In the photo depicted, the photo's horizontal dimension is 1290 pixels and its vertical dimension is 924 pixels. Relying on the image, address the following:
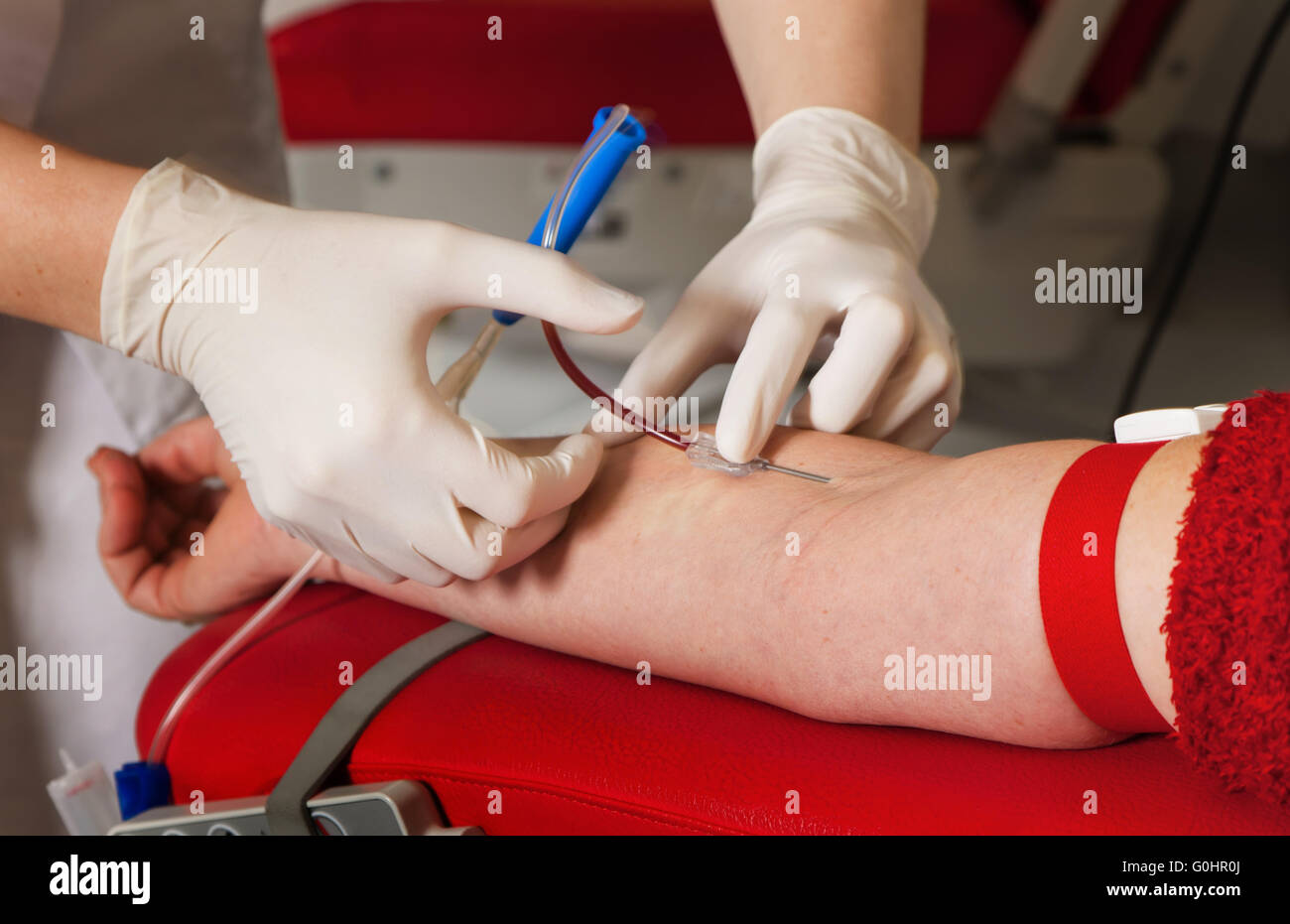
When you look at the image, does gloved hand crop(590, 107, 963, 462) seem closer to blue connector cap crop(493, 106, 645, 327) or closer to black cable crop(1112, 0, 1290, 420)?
blue connector cap crop(493, 106, 645, 327)

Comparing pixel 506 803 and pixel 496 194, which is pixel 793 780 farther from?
pixel 496 194

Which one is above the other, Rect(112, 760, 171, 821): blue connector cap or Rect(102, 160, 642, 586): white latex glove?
Rect(102, 160, 642, 586): white latex glove

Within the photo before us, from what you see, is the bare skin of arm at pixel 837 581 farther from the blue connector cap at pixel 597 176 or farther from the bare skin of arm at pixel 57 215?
the bare skin of arm at pixel 57 215

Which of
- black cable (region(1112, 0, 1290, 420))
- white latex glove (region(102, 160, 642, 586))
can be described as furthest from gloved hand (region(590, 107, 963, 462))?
black cable (region(1112, 0, 1290, 420))

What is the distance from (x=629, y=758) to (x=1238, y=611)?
380mm

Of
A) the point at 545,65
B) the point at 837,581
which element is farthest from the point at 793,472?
the point at 545,65

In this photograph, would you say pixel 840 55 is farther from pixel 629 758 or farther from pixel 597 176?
pixel 629 758

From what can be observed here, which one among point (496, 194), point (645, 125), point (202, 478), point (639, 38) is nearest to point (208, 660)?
point (202, 478)

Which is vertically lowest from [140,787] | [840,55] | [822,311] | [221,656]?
[140,787]

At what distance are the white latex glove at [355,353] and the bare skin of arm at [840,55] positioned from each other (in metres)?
0.53

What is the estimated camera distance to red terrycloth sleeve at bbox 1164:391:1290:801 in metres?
0.53

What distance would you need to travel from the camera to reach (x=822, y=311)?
92cm

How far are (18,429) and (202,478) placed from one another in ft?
0.74

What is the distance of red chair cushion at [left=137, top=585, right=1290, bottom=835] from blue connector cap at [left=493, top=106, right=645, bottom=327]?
1.03 feet
